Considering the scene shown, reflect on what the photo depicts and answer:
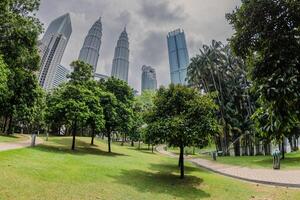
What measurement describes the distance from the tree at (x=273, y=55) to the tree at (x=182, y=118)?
17.8 ft

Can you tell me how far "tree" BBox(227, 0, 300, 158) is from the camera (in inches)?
276

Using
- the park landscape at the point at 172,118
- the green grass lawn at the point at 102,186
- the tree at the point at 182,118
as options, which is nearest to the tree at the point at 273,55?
the park landscape at the point at 172,118

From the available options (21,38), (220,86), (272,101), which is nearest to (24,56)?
(21,38)

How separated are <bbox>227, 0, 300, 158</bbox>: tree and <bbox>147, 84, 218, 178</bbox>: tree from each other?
17.8 feet

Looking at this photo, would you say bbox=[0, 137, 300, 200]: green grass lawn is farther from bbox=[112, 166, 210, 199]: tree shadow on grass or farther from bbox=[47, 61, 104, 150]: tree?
bbox=[47, 61, 104, 150]: tree

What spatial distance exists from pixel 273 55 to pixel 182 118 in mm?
Answer: 7209

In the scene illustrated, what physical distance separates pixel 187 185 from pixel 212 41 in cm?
3914

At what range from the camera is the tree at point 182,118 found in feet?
45.6

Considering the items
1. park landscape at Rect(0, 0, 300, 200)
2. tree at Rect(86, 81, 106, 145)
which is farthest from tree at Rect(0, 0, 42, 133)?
tree at Rect(86, 81, 106, 145)

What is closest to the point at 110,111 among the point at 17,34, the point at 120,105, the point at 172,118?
the point at 120,105

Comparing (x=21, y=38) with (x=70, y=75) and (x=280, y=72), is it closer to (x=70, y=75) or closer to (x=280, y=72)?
(x=70, y=75)

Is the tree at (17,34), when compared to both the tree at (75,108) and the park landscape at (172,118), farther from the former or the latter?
the tree at (75,108)

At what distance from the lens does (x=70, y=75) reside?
41156mm

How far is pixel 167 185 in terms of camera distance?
541 inches
